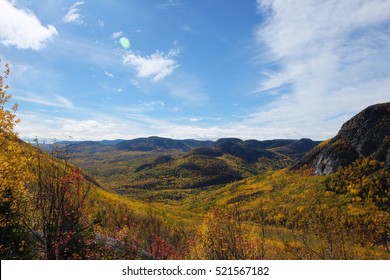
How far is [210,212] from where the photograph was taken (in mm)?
Result: 12820

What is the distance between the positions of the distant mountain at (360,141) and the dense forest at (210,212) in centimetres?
28

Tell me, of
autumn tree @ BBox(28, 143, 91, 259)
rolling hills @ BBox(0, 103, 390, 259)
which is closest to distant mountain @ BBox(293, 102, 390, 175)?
rolling hills @ BBox(0, 103, 390, 259)

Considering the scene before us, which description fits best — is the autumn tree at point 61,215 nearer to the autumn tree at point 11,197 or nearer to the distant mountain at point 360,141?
the autumn tree at point 11,197

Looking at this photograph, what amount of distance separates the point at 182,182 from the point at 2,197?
18824 centimetres

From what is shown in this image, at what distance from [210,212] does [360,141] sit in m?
77.2

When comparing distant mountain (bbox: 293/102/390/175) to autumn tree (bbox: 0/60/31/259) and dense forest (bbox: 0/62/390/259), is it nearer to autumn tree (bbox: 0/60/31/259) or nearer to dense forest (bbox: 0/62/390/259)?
dense forest (bbox: 0/62/390/259)

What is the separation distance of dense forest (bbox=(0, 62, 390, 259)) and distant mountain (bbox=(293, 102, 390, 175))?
28 cm

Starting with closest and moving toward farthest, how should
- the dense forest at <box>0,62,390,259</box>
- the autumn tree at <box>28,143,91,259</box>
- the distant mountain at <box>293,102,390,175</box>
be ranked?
the autumn tree at <box>28,143,91,259</box>, the dense forest at <box>0,62,390,259</box>, the distant mountain at <box>293,102,390,175</box>

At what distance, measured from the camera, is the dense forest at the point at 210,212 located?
9.55 m

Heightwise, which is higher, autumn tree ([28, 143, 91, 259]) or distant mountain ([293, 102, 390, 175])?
distant mountain ([293, 102, 390, 175])

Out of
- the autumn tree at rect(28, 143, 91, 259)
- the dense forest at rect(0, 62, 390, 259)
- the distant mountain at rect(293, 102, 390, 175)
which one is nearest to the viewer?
the autumn tree at rect(28, 143, 91, 259)

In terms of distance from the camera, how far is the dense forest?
31.3 feet

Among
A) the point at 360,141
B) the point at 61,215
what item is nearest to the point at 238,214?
the point at 61,215
